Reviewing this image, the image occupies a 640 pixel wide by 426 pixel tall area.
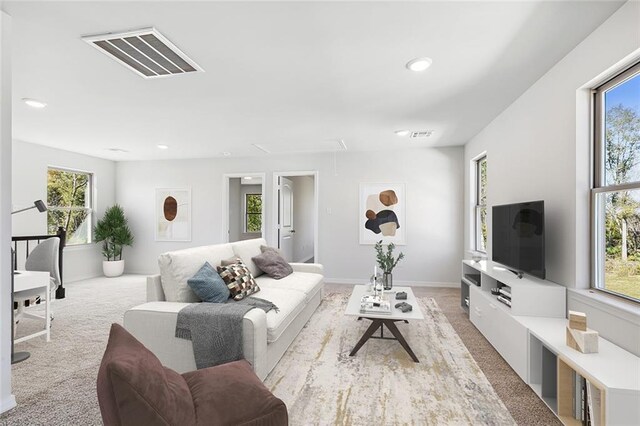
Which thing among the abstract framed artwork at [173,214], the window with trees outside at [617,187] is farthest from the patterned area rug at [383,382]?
the abstract framed artwork at [173,214]

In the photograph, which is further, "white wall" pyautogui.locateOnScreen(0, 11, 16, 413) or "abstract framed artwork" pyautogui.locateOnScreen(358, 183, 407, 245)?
"abstract framed artwork" pyautogui.locateOnScreen(358, 183, 407, 245)

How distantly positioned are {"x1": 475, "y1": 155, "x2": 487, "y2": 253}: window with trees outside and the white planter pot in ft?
22.5

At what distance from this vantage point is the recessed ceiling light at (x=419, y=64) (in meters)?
2.44

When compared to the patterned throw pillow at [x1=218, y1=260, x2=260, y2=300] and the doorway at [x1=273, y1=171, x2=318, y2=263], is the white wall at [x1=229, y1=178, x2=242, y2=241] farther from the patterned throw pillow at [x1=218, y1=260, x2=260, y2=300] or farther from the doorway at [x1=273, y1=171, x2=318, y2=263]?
the patterned throw pillow at [x1=218, y1=260, x2=260, y2=300]

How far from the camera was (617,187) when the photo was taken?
2018 mm

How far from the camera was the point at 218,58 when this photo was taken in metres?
2.43

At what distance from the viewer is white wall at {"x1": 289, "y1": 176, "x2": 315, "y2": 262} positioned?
7754 millimetres

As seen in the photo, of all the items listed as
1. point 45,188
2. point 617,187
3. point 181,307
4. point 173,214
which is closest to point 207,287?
point 181,307

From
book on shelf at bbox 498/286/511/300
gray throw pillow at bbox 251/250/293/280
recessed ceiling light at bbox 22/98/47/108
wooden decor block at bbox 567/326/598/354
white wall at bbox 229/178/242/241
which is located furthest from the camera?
white wall at bbox 229/178/242/241

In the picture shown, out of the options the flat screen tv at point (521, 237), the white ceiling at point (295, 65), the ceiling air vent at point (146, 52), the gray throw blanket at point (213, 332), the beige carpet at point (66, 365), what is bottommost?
the beige carpet at point (66, 365)

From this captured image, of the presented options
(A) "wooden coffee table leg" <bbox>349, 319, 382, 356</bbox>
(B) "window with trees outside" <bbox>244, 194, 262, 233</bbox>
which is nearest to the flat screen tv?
(A) "wooden coffee table leg" <bbox>349, 319, 382, 356</bbox>

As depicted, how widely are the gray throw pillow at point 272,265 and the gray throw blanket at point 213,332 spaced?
152 centimetres

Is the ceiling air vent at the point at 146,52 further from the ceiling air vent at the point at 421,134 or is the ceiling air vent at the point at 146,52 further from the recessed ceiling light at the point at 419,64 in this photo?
the ceiling air vent at the point at 421,134

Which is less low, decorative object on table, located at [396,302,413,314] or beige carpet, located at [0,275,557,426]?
decorative object on table, located at [396,302,413,314]
